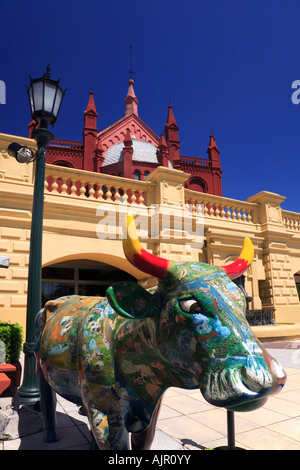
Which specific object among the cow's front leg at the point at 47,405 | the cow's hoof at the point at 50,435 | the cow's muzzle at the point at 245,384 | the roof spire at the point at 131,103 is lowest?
A: the cow's hoof at the point at 50,435

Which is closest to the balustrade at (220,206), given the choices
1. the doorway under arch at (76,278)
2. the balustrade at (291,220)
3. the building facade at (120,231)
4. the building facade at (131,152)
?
the building facade at (120,231)

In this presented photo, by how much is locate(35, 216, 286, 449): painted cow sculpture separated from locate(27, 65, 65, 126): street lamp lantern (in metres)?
3.69

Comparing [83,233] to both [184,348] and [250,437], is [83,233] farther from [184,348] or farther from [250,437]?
[184,348]

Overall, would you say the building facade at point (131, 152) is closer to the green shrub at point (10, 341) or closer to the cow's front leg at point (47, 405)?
the green shrub at point (10, 341)

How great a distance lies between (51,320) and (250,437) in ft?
7.91

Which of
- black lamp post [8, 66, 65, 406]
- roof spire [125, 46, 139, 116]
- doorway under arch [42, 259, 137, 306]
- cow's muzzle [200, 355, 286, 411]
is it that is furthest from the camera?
roof spire [125, 46, 139, 116]

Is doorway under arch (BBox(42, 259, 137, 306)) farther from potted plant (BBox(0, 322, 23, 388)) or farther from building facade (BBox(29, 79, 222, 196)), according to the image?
building facade (BBox(29, 79, 222, 196))

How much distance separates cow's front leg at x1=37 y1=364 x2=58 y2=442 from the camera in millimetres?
2568

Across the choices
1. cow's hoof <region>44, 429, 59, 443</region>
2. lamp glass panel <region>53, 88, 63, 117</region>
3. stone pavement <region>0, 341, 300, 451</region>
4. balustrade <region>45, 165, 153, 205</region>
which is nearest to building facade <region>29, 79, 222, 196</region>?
balustrade <region>45, 165, 153, 205</region>

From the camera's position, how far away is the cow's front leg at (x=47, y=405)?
2.57 meters

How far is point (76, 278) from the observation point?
12312mm
